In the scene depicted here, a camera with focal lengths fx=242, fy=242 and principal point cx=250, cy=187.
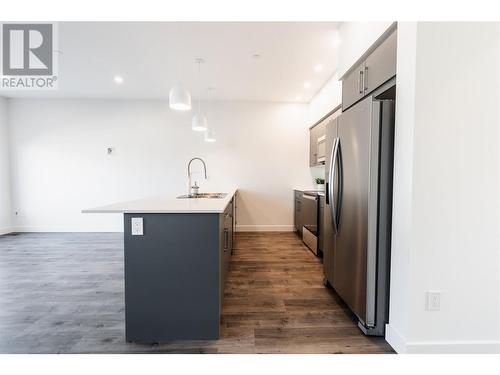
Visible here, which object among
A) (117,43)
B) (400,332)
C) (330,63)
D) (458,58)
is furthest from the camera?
(330,63)

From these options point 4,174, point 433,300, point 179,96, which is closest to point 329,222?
point 433,300

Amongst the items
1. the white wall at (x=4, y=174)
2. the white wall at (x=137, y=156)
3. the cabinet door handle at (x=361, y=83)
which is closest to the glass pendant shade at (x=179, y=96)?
the cabinet door handle at (x=361, y=83)

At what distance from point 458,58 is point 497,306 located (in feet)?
5.24

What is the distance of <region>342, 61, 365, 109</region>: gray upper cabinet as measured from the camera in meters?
2.22

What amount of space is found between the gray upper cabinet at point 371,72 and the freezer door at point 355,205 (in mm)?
255

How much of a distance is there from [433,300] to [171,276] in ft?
5.70

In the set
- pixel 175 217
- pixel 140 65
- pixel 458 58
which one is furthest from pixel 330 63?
pixel 175 217

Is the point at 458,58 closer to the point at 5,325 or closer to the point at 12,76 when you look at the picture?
the point at 5,325

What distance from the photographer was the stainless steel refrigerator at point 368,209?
5.69 ft

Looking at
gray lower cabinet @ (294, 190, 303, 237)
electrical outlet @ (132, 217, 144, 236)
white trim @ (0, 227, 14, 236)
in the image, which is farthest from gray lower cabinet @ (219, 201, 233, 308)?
white trim @ (0, 227, 14, 236)

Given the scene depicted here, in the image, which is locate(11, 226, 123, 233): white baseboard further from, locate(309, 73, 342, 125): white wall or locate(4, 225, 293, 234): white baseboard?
locate(309, 73, 342, 125): white wall

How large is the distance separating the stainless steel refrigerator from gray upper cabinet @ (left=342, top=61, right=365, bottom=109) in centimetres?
40

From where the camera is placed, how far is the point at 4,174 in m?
5.04
